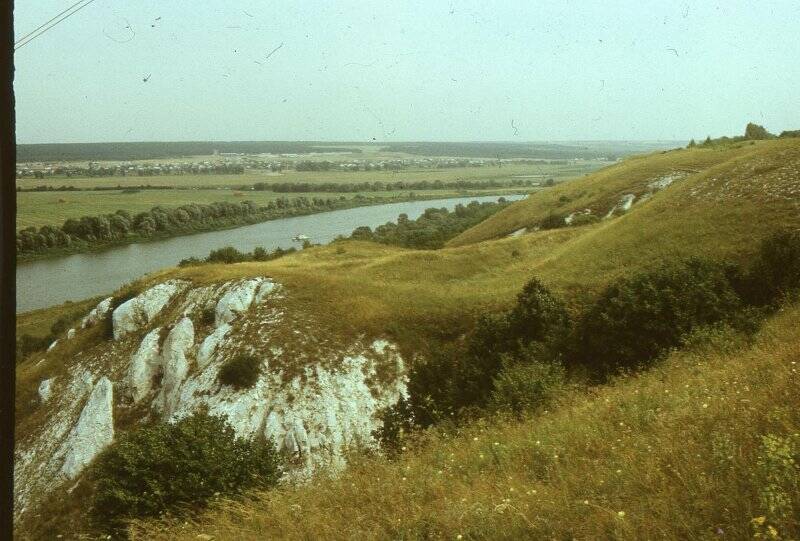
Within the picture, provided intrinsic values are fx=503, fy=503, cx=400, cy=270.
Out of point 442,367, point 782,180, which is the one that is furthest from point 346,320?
point 782,180

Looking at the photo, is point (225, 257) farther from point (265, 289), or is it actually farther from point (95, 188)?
point (95, 188)

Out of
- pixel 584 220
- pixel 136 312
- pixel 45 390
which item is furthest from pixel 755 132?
pixel 45 390

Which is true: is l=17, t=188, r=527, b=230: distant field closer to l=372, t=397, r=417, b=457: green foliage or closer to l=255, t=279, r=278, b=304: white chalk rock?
l=255, t=279, r=278, b=304: white chalk rock

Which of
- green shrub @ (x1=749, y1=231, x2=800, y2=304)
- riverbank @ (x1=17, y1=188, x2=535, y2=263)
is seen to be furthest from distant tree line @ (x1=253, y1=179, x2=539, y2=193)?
green shrub @ (x1=749, y1=231, x2=800, y2=304)

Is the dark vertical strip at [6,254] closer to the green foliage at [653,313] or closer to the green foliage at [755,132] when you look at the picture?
the green foliage at [653,313]

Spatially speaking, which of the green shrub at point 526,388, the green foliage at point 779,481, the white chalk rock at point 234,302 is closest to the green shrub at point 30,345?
the white chalk rock at point 234,302
